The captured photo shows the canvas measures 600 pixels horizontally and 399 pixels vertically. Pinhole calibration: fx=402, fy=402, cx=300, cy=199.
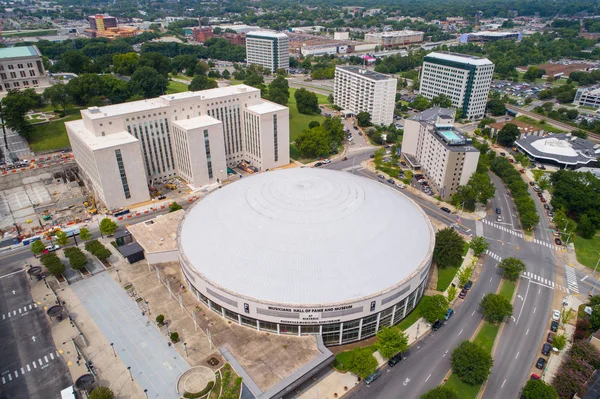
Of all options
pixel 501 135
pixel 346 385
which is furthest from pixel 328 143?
pixel 346 385

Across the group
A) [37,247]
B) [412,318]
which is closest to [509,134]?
[412,318]

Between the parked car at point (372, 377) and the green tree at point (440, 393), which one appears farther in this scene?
the parked car at point (372, 377)

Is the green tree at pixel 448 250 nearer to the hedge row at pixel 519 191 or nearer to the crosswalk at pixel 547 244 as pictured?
the crosswalk at pixel 547 244

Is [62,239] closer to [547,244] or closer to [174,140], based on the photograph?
[174,140]

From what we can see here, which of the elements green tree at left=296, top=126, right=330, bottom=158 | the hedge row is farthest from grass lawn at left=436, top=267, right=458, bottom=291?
green tree at left=296, top=126, right=330, bottom=158

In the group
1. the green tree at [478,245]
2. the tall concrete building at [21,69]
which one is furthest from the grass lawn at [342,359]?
the tall concrete building at [21,69]

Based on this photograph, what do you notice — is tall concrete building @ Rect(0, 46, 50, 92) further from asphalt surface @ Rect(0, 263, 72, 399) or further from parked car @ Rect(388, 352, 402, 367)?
parked car @ Rect(388, 352, 402, 367)

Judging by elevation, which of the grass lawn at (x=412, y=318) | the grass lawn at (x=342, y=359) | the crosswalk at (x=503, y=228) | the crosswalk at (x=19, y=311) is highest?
the crosswalk at (x=19, y=311)
